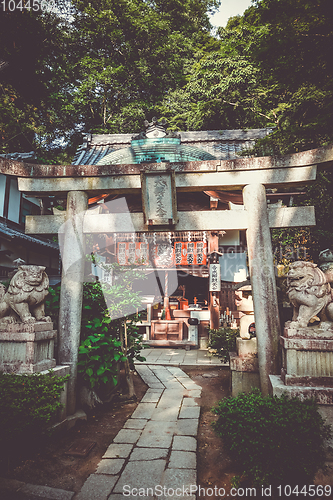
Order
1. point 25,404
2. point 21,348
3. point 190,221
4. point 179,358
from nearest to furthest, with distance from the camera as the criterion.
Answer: point 25,404, point 21,348, point 190,221, point 179,358

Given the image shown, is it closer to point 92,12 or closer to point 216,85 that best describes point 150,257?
point 216,85

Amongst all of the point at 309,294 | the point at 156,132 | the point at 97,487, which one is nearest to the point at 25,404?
the point at 97,487

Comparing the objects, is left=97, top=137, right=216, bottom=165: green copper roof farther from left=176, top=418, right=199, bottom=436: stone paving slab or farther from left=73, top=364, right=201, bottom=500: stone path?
left=176, top=418, right=199, bottom=436: stone paving slab

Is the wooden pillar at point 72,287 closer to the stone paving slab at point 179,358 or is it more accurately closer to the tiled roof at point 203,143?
the stone paving slab at point 179,358

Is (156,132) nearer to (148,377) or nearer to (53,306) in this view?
(53,306)

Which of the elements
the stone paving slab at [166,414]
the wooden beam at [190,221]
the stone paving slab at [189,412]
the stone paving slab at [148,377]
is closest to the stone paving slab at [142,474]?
the stone paving slab at [166,414]

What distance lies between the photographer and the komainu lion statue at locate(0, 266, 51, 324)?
14.0ft

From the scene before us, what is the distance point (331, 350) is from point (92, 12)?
83.5 ft

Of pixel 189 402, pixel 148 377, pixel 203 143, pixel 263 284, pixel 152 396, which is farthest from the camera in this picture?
pixel 203 143

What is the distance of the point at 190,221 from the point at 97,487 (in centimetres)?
386

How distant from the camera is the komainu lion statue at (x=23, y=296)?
14.0 ft

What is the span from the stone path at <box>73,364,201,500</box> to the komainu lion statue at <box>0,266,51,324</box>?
2.23 metres

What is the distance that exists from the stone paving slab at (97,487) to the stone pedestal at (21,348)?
1607 millimetres

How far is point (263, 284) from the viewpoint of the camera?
471 cm
